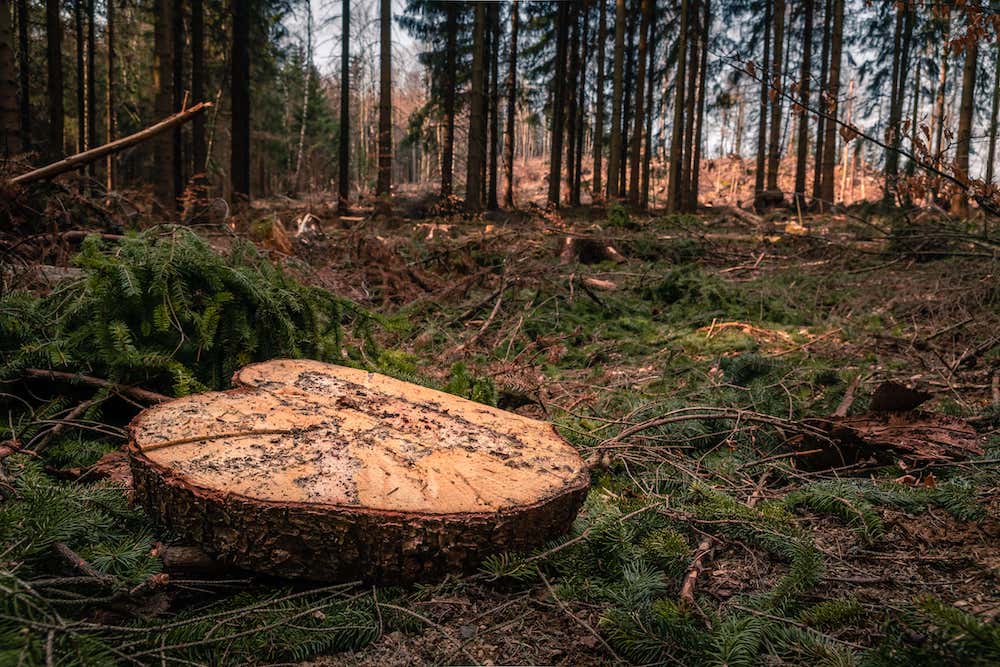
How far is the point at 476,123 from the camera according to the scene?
1483 centimetres

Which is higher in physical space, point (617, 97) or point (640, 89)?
point (640, 89)

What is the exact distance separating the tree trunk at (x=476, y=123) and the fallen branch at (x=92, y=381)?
13.0 metres

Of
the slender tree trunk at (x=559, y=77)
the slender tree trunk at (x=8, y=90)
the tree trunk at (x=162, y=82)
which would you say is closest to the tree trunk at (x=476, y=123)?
the slender tree trunk at (x=559, y=77)

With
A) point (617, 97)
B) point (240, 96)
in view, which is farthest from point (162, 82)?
point (617, 97)

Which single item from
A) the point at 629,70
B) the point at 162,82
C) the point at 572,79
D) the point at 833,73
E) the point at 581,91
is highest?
the point at 629,70

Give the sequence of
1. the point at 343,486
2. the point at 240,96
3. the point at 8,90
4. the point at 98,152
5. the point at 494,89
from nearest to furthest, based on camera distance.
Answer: the point at 343,486 < the point at 98,152 < the point at 8,90 < the point at 240,96 < the point at 494,89

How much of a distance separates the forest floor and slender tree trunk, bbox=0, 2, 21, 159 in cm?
425

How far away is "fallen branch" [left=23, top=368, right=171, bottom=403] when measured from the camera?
8.77 feet

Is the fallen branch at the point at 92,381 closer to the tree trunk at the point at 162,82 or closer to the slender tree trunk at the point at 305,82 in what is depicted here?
the tree trunk at the point at 162,82

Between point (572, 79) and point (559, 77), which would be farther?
point (572, 79)

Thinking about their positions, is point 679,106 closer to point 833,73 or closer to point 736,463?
point 833,73

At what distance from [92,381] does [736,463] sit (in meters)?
3.03

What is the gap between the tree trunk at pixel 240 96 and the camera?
12156 millimetres

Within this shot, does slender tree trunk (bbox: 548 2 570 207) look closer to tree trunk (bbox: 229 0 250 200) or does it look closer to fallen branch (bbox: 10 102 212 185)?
tree trunk (bbox: 229 0 250 200)
